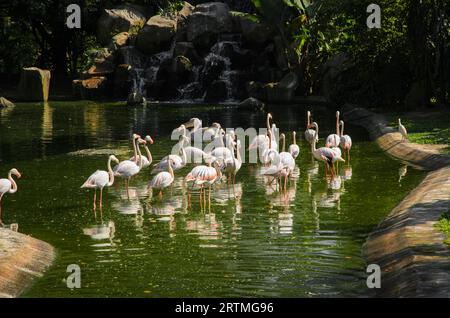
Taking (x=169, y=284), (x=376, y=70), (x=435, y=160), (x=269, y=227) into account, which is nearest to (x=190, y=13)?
(x=376, y=70)

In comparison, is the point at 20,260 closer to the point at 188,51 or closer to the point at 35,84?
the point at 188,51

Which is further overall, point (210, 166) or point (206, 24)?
point (206, 24)

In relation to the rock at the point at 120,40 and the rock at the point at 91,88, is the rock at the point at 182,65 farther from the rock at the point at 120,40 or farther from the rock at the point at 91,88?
the rock at the point at 120,40

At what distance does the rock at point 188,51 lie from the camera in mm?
45844

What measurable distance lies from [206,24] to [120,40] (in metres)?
5.25

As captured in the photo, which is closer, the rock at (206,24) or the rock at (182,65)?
the rock at (182,65)

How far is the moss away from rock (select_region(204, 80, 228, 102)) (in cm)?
3204

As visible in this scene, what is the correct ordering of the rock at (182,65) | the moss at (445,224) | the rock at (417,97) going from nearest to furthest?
the moss at (445,224) < the rock at (417,97) < the rock at (182,65)

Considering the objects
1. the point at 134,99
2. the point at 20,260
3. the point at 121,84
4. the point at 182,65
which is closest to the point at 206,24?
the point at 182,65

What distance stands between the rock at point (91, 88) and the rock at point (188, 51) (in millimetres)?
4362

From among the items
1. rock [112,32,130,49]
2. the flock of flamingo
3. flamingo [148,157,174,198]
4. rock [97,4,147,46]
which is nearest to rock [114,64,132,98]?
rock [112,32,130,49]

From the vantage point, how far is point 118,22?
1966 inches

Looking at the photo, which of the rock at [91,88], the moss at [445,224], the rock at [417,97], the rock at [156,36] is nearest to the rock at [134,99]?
the rock at [91,88]

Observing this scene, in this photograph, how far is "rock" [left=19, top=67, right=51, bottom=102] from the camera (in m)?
46.3
